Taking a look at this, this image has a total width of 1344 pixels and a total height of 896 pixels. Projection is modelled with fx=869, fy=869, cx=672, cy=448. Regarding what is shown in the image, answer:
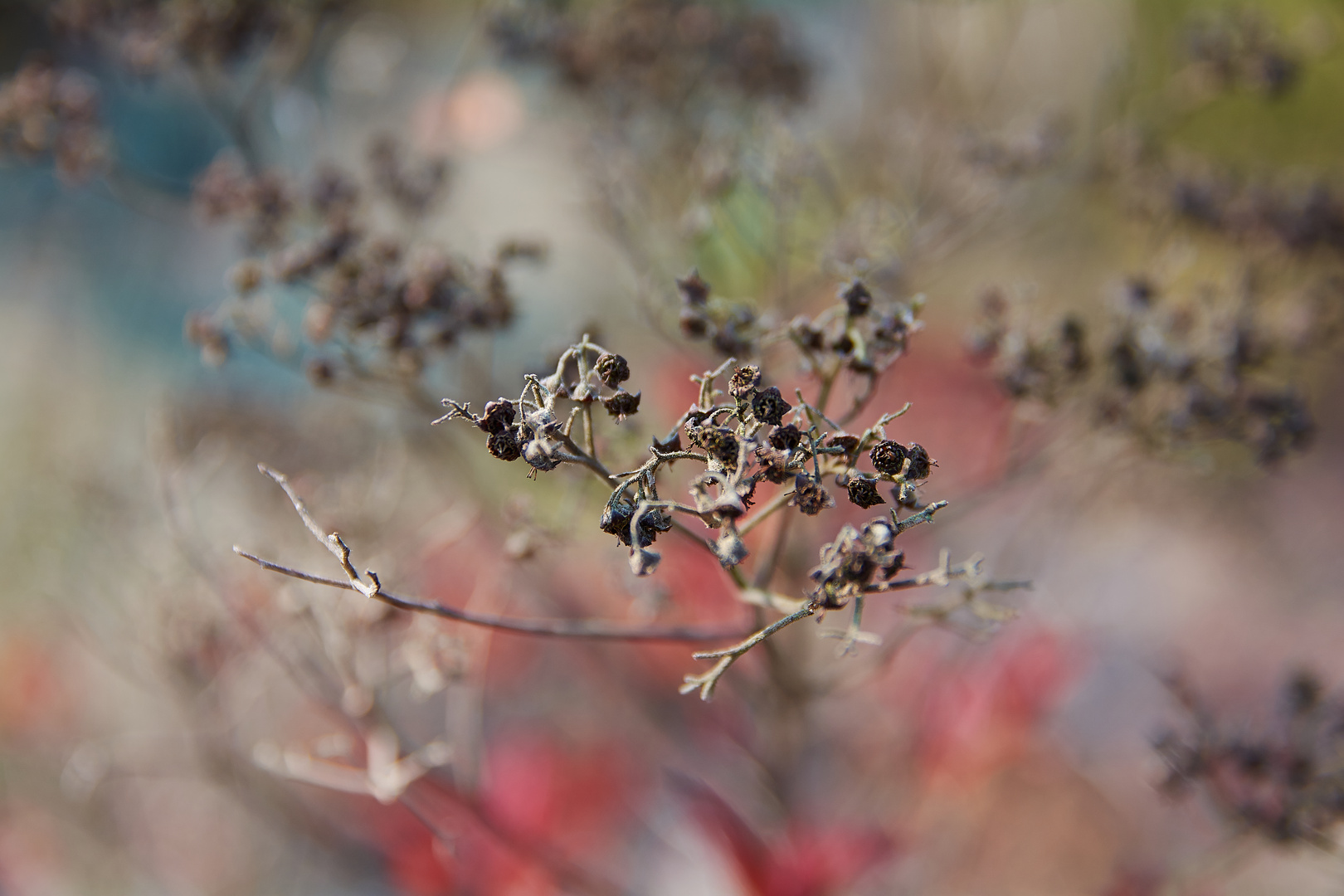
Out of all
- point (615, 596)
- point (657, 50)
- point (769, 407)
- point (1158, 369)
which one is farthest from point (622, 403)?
point (615, 596)

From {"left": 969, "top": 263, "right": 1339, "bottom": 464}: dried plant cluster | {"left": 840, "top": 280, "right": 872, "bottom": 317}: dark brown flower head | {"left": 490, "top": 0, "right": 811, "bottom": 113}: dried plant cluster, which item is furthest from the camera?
{"left": 490, "top": 0, "right": 811, "bottom": 113}: dried plant cluster

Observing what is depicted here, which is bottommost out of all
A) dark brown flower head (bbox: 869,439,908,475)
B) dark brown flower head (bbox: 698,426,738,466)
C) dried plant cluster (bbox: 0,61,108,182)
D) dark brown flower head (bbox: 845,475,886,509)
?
dark brown flower head (bbox: 698,426,738,466)

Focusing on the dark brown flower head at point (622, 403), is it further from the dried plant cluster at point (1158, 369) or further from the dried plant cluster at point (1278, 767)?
the dried plant cluster at point (1278, 767)

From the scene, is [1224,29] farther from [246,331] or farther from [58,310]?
[58,310]

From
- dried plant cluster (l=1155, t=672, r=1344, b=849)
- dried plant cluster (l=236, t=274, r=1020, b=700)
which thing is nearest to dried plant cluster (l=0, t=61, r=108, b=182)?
dried plant cluster (l=236, t=274, r=1020, b=700)

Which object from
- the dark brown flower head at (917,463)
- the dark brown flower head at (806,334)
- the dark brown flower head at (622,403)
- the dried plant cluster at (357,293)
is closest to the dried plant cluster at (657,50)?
the dried plant cluster at (357,293)

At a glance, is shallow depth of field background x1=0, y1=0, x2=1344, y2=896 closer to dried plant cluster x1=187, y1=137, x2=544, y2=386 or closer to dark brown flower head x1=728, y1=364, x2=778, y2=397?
dried plant cluster x1=187, y1=137, x2=544, y2=386

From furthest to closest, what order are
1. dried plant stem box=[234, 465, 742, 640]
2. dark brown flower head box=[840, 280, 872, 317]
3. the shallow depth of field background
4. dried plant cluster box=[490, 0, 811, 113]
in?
dried plant cluster box=[490, 0, 811, 113], the shallow depth of field background, dark brown flower head box=[840, 280, 872, 317], dried plant stem box=[234, 465, 742, 640]
